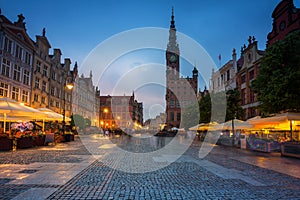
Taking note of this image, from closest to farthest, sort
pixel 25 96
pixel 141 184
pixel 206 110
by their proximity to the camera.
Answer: pixel 141 184 → pixel 25 96 → pixel 206 110

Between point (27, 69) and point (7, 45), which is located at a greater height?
point (7, 45)

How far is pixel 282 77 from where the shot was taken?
16297 millimetres

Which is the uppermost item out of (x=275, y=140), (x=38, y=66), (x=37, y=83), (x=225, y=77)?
(x=225, y=77)

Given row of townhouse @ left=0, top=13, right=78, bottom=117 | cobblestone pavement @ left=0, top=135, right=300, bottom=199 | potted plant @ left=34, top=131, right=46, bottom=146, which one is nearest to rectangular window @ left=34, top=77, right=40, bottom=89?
row of townhouse @ left=0, top=13, right=78, bottom=117

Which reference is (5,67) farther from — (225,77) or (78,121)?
(225,77)

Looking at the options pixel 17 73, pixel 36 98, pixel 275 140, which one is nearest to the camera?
pixel 275 140

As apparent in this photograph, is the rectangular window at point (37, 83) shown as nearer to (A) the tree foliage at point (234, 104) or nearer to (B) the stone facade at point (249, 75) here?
(A) the tree foliage at point (234, 104)

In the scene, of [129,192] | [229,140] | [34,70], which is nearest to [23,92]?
[34,70]

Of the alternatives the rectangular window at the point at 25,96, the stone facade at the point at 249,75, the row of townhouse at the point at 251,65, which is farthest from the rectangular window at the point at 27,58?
the stone facade at the point at 249,75

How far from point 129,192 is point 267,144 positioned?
50.1 ft

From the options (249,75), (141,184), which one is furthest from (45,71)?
(141,184)

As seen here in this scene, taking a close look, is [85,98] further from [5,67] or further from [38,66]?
[5,67]

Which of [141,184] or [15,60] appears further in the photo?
Answer: [15,60]

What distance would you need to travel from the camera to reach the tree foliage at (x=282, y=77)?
1608 cm
